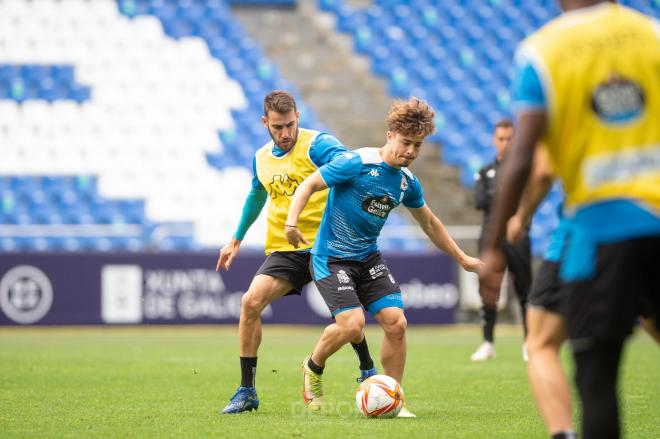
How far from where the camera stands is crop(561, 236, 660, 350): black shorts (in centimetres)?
343

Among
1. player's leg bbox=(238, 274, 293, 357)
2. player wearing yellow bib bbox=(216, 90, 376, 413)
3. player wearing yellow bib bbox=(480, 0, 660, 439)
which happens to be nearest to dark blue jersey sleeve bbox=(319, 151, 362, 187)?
player wearing yellow bib bbox=(216, 90, 376, 413)

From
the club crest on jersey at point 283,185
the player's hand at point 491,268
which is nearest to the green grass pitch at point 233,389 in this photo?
the club crest on jersey at point 283,185

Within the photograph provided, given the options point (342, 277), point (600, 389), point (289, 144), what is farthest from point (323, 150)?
point (600, 389)

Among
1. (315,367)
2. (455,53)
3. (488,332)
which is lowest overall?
(488,332)

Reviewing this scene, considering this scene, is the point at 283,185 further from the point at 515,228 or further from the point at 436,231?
the point at 515,228

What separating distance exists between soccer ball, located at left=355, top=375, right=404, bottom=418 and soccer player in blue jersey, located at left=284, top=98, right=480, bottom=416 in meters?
0.15

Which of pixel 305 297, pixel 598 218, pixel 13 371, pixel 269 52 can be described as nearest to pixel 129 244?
pixel 305 297

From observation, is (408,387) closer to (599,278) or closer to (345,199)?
(345,199)

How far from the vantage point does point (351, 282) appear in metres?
6.79

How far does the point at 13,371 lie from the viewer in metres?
9.49

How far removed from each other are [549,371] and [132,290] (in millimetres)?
11505

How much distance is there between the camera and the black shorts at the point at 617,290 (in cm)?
343

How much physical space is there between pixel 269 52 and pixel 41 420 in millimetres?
16184

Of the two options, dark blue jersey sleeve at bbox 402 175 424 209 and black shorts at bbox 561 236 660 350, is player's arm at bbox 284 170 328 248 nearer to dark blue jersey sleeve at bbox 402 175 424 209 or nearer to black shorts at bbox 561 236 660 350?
dark blue jersey sleeve at bbox 402 175 424 209
